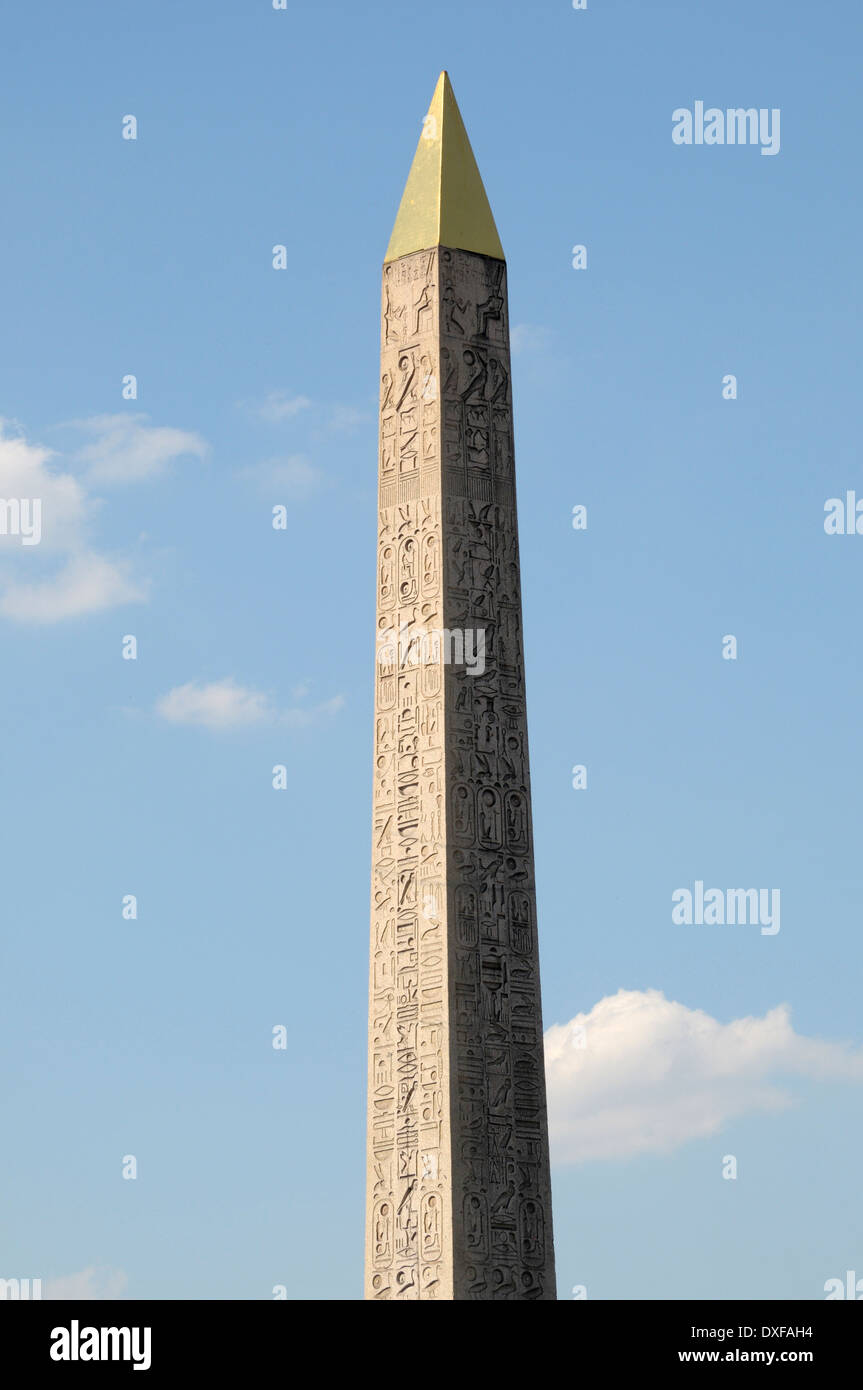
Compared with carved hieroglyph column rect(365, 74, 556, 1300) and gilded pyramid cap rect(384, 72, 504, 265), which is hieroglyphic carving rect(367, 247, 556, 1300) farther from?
gilded pyramid cap rect(384, 72, 504, 265)

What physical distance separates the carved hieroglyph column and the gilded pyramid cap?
38 mm

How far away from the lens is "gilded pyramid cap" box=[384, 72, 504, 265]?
97.3 feet

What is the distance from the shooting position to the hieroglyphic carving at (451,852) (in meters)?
27.6

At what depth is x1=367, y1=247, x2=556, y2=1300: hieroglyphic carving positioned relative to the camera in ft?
90.6

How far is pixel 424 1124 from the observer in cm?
2762

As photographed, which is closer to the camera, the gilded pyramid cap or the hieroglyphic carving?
the hieroglyphic carving

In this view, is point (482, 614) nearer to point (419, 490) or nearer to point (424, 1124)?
point (419, 490)

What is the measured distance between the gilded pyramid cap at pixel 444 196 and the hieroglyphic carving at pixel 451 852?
23 centimetres

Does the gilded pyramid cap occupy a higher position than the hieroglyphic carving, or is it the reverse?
the gilded pyramid cap

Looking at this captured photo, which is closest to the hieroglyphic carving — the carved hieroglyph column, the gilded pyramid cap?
the carved hieroglyph column
